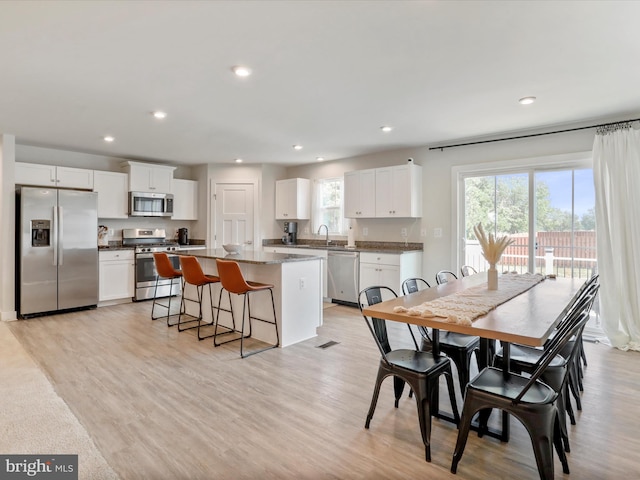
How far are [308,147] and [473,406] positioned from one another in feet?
14.7

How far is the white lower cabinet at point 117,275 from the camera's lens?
5.67 meters

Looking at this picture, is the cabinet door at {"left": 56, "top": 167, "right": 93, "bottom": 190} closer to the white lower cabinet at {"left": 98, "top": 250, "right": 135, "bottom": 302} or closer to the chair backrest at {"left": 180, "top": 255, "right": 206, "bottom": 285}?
the white lower cabinet at {"left": 98, "top": 250, "right": 135, "bottom": 302}

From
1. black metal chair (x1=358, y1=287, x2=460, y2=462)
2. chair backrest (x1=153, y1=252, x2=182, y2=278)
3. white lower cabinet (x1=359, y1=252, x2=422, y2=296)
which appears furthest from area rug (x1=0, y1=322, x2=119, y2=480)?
white lower cabinet (x1=359, y1=252, x2=422, y2=296)

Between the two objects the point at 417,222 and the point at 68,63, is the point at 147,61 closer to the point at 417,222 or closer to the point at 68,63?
the point at 68,63

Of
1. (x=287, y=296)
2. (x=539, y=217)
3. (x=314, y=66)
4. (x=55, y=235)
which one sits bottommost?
(x=287, y=296)

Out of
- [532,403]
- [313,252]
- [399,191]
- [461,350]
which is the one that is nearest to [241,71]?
[461,350]

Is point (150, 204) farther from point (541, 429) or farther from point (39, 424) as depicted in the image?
point (541, 429)

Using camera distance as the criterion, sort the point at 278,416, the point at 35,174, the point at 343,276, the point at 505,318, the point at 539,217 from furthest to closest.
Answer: the point at 343,276 < the point at 35,174 < the point at 539,217 < the point at 278,416 < the point at 505,318

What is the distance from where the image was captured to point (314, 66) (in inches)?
109

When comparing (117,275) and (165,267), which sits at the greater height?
(165,267)

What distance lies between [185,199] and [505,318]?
20.7 ft

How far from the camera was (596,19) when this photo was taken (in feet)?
7.04

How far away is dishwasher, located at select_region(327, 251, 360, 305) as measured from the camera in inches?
223

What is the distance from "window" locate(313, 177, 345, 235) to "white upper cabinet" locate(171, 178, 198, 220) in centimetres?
238
